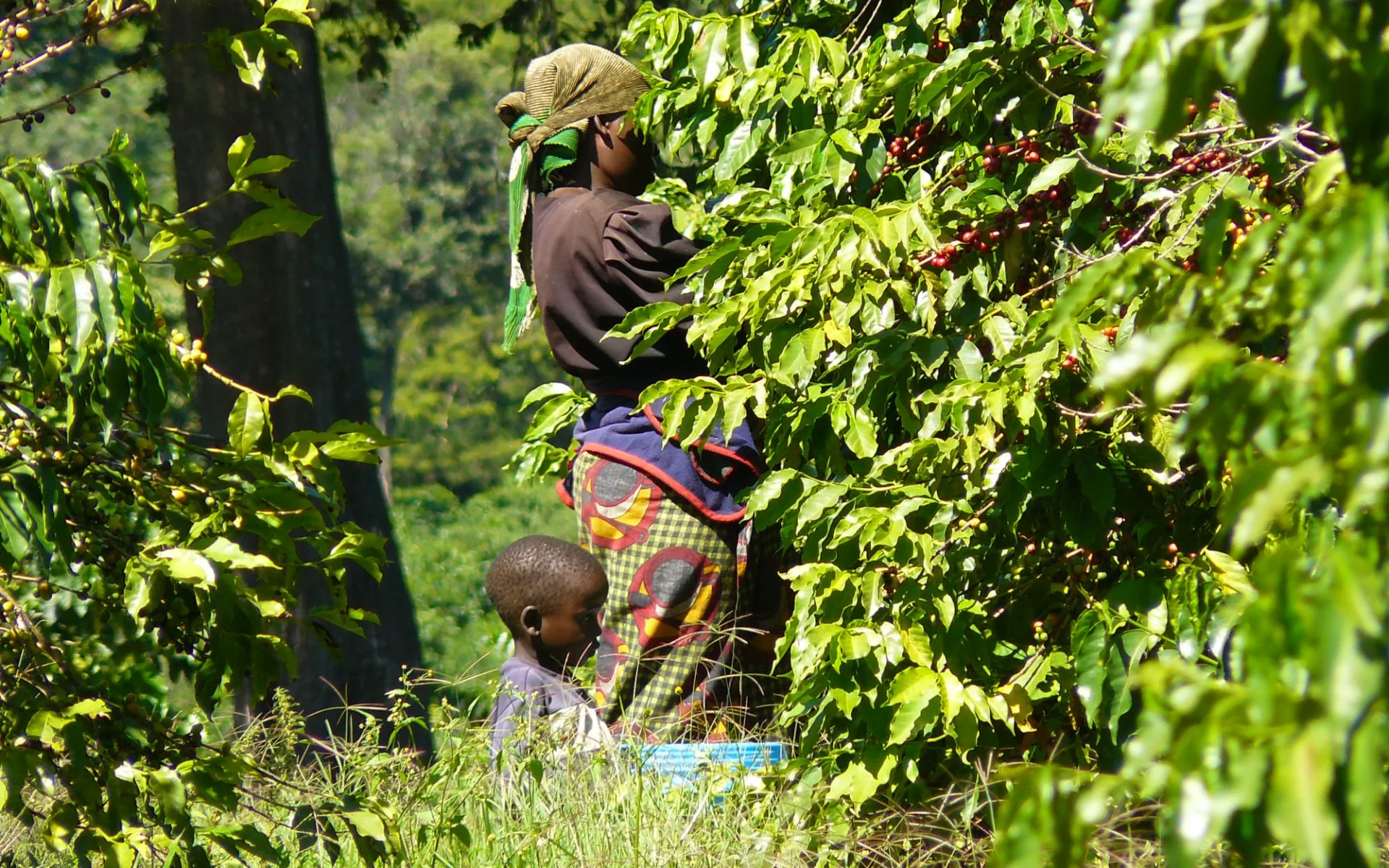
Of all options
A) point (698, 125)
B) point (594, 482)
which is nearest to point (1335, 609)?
point (698, 125)

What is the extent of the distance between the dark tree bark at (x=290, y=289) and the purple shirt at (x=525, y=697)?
294 cm

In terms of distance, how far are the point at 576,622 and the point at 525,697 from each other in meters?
0.66

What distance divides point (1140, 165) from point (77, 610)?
7.26 ft

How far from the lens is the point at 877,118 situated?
128 inches

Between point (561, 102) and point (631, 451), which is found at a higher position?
point (561, 102)

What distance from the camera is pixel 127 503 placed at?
9.08 ft

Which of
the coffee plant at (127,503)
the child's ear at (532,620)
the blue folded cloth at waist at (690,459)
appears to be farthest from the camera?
the child's ear at (532,620)

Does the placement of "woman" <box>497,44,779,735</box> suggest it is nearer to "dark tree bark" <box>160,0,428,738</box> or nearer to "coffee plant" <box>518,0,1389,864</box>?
"coffee plant" <box>518,0,1389,864</box>

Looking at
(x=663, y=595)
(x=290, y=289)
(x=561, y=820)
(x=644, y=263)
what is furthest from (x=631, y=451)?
(x=290, y=289)

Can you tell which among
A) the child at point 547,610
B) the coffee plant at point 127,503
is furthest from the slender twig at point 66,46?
the child at point 547,610

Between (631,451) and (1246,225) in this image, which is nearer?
(1246,225)

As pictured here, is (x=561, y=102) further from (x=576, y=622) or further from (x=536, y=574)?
(x=576, y=622)

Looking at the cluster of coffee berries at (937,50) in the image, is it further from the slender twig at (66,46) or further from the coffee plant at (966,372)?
the slender twig at (66,46)

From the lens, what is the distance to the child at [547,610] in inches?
166
